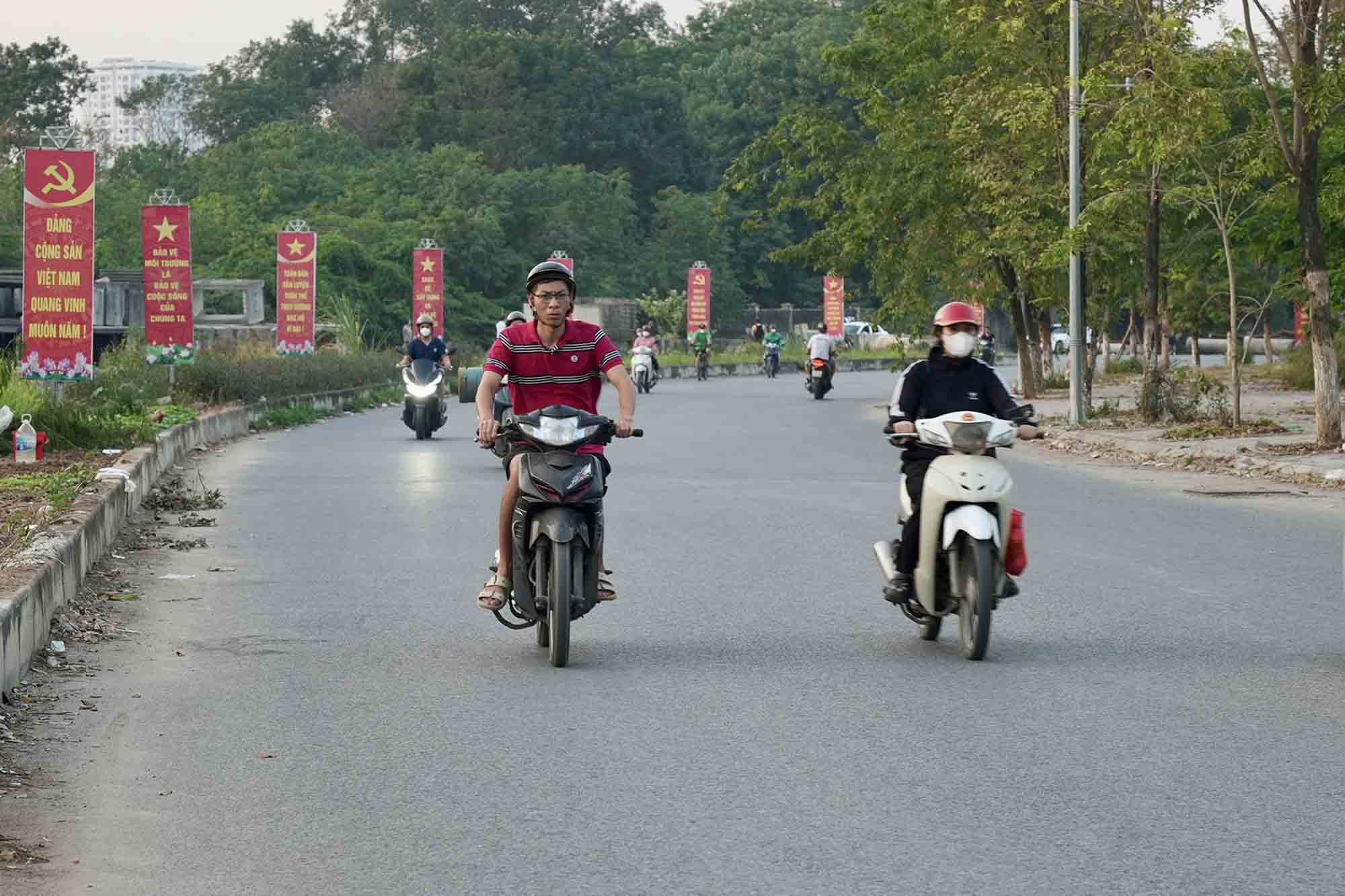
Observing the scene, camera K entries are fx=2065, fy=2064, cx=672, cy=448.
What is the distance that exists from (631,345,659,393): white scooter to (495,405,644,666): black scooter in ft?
125

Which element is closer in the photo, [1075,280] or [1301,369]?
[1075,280]

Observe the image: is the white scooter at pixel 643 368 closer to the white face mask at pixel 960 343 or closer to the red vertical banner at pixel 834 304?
the red vertical banner at pixel 834 304

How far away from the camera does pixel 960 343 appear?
9.39 metres

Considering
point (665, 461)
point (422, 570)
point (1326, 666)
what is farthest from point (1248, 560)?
point (665, 461)

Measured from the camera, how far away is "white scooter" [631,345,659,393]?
47.8 meters

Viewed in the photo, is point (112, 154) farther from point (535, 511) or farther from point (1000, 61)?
point (535, 511)

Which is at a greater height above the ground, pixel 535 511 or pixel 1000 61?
pixel 1000 61

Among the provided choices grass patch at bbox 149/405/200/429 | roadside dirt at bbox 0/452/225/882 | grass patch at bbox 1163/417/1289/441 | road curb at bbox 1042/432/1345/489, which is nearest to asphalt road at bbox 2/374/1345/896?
roadside dirt at bbox 0/452/225/882

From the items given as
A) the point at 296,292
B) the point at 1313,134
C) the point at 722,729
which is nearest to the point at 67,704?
the point at 722,729

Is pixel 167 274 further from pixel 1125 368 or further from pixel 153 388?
pixel 1125 368

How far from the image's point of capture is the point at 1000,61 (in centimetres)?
3444

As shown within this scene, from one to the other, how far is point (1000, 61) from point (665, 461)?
14.7 meters

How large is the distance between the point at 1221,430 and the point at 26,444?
49.1ft

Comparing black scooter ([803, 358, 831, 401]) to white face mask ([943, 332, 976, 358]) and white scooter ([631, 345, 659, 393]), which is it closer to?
white scooter ([631, 345, 659, 393])
